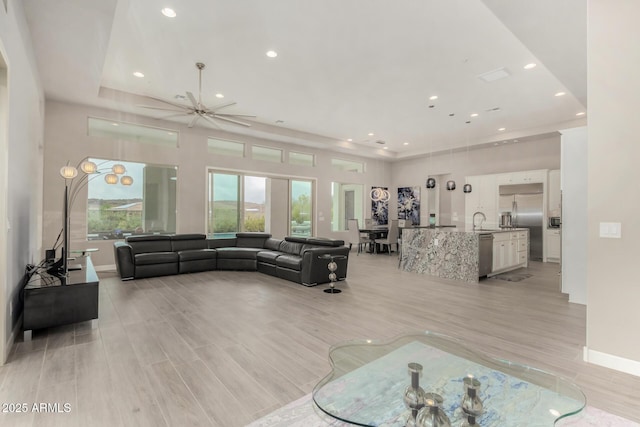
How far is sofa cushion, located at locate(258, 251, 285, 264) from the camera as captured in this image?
20.2 feet

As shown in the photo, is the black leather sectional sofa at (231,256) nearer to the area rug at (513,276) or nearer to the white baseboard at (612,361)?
the area rug at (513,276)

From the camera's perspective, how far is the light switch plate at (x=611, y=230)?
2562 millimetres

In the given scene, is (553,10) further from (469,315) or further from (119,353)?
(119,353)

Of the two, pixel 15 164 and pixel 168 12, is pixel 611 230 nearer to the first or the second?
pixel 168 12

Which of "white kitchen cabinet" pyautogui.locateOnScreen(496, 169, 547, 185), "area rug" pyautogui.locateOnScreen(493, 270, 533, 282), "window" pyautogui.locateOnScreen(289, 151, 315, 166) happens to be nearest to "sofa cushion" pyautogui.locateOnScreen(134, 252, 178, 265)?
"window" pyautogui.locateOnScreen(289, 151, 315, 166)

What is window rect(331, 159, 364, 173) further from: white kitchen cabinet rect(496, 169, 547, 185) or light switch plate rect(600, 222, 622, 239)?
light switch plate rect(600, 222, 622, 239)

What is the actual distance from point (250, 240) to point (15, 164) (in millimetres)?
4652

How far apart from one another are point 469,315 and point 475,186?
7.17 meters

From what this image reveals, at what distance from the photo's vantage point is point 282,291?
16.5 ft

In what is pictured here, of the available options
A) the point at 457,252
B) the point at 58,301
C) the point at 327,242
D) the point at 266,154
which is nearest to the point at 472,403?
the point at 58,301

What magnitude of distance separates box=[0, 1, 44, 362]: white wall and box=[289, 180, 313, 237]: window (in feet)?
21.9

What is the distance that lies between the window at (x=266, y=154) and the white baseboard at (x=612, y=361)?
8.29 metres

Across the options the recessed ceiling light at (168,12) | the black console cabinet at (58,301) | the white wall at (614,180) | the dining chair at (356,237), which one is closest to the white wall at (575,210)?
the white wall at (614,180)

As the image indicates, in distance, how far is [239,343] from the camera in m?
3.01
